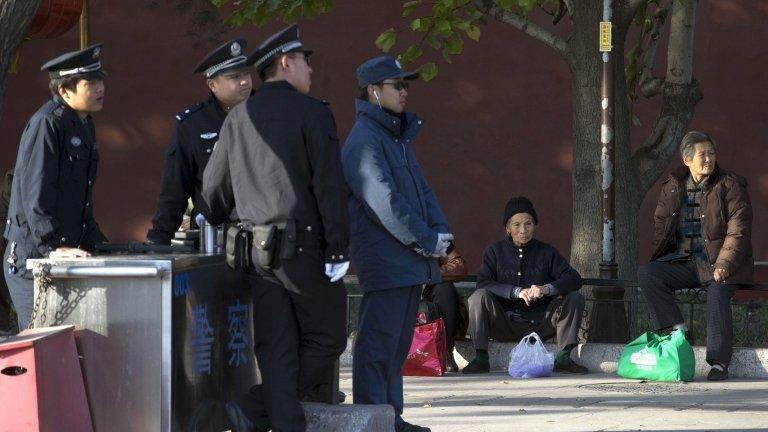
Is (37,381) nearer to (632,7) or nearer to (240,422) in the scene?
(240,422)

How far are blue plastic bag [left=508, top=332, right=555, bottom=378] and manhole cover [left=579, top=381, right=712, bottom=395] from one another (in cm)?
48

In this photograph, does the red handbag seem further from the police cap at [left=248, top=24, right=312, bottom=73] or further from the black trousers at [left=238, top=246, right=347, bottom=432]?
the police cap at [left=248, top=24, right=312, bottom=73]

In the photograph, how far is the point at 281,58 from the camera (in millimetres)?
6621

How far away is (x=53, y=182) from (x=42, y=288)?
569 millimetres

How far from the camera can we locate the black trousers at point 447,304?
34.2 feet

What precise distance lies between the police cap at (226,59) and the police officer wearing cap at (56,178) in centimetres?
64

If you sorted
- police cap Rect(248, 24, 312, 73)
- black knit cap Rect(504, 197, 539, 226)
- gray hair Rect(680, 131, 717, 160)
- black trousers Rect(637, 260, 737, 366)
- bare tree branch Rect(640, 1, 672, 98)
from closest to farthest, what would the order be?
police cap Rect(248, 24, 312, 73), black trousers Rect(637, 260, 737, 366), gray hair Rect(680, 131, 717, 160), black knit cap Rect(504, 197, 539, 226), bare tree branch Rect(640, 1, 672, 98)

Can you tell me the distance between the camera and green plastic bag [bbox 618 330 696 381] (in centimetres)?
974

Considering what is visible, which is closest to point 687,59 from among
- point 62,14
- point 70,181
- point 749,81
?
point 749,81

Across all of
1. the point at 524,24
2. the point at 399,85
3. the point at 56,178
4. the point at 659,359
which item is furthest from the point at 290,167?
the point at 524,24

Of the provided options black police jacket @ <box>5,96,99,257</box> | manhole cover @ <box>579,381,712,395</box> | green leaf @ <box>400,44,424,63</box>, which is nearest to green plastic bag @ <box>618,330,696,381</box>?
manhole cover @ <box>579,381,712,395</box>

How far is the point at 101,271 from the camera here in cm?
618

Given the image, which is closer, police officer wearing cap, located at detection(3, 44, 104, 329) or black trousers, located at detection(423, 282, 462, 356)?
police officer wearing cap, located at detection(3, 44, 104, 329)

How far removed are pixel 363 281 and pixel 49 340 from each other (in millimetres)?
1754
